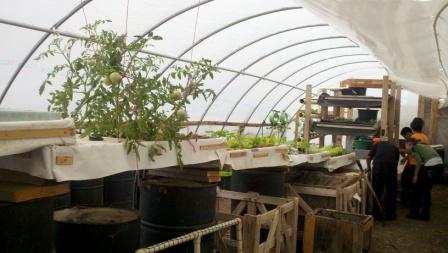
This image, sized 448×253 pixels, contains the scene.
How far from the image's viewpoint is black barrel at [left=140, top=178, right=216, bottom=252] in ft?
8.94

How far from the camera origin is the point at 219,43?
27.7 ft

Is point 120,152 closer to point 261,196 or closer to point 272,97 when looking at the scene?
point 261,196

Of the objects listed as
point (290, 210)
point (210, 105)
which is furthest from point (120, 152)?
point (210, 105)

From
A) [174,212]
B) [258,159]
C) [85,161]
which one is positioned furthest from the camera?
[258,159]

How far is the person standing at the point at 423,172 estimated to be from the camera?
7.74 m

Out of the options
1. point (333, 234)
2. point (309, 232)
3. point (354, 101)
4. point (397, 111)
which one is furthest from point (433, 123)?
point (309, 232)

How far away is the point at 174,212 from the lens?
2727mm

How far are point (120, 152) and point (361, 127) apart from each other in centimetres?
596

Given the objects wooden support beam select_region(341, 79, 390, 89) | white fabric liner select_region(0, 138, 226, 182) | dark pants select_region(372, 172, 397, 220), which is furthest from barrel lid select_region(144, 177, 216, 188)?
wooden support beam select_region(341, 79, 390, 89)

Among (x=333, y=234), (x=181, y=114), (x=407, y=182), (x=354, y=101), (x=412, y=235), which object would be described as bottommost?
(x=412, y=235)

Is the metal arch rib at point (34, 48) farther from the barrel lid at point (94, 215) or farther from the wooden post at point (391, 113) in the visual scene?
the wooden post at point (391, 113)

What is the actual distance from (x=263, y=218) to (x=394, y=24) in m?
1.85

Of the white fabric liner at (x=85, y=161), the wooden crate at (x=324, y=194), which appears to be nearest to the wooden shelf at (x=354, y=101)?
the wooden crate at (x=324, y=194)

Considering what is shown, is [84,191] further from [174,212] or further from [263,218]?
[263,218]
